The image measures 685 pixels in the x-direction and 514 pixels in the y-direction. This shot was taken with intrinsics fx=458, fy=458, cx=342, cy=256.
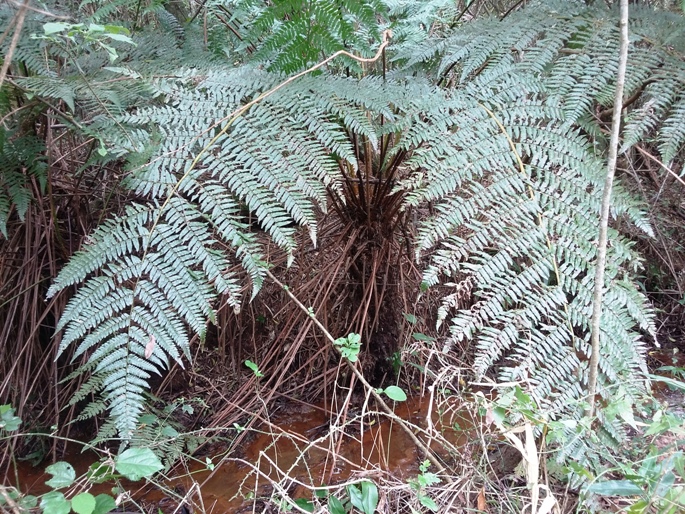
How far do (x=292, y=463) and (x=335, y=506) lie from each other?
0.47 m

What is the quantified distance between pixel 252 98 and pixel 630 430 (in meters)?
1.50

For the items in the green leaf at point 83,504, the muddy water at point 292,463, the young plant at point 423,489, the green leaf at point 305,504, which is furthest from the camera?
the muddy water at point 292,463

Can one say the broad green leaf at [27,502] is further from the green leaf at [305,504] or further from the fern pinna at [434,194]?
the green leaf at [305,504]

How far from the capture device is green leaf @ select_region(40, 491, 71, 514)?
0.80m

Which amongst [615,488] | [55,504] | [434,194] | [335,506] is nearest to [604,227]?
[434,194]

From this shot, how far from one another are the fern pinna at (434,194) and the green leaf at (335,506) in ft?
1.41

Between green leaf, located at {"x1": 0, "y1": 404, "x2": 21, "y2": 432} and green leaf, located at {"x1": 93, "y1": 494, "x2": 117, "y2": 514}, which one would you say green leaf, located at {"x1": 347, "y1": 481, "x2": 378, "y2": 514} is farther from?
green leaf, located at {"x1": 0, "y1": 404, "x2": 21, "y2": 432}

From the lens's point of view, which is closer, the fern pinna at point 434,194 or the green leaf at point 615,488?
the green leaf at point 615,488

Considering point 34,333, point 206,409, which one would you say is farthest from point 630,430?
point 34,333

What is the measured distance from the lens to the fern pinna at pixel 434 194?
101 centimetres

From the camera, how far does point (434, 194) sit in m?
1.14

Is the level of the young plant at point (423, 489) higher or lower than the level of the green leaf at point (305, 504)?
higher

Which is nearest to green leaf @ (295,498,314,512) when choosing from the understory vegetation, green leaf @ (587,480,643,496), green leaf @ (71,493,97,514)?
the understory vegetation

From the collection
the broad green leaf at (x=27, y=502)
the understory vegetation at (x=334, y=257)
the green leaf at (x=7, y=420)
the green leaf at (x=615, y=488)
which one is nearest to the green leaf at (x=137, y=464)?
the understory vegetation at (x=334, y=257)
